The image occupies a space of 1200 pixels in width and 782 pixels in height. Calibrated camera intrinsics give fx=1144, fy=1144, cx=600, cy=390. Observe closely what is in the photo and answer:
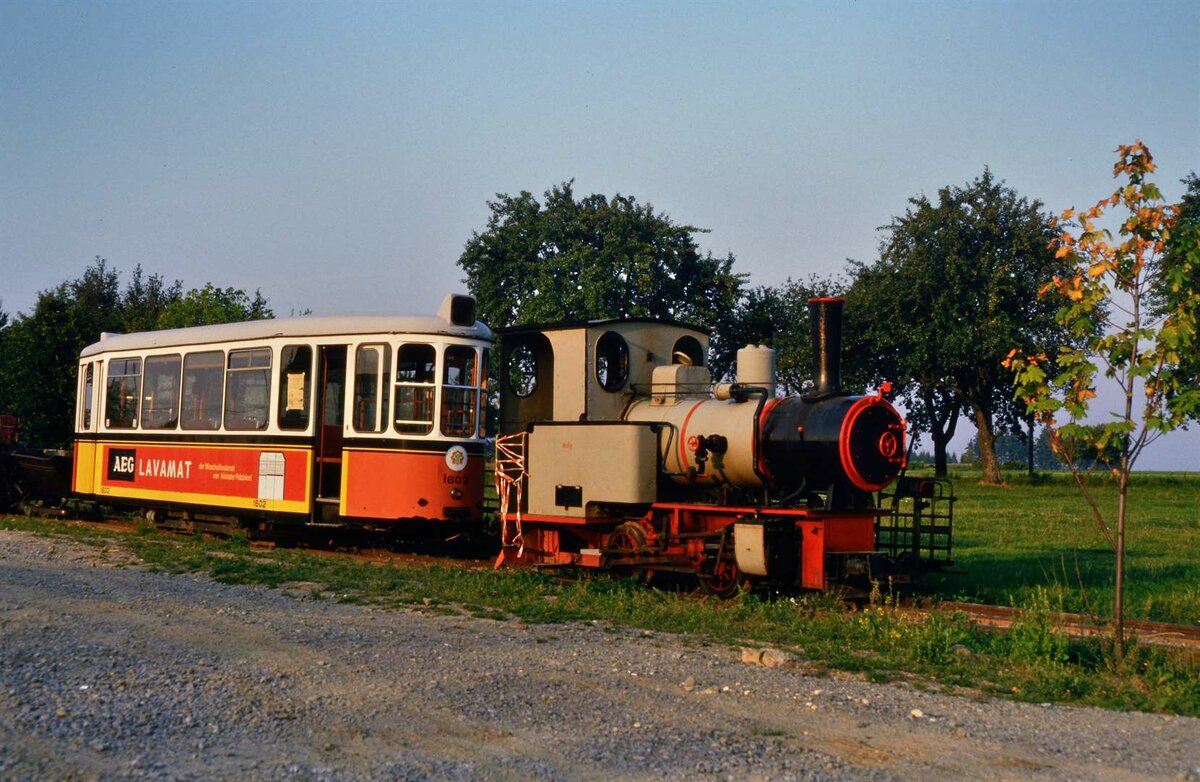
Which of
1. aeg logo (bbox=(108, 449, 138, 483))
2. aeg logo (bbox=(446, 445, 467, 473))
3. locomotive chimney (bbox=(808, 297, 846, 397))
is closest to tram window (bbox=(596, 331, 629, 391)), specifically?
locomotive chimney (bbox=(808, 297, 846, 397))

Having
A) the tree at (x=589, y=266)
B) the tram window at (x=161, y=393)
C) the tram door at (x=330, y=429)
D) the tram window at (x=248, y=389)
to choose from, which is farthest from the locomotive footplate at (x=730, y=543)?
the tree at (x=589, y=266)

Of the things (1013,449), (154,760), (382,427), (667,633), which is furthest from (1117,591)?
(1013,449)

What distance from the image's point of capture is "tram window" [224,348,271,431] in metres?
15.3

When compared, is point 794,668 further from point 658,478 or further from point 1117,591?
point 658,478

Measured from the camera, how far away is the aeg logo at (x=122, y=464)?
58.2 feet

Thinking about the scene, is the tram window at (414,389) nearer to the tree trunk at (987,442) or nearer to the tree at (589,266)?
the tree at (589,266)

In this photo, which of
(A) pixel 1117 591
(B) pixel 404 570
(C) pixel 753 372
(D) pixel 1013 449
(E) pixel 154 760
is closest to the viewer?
(E) pixel 154 760

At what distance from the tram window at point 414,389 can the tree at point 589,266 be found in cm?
2303

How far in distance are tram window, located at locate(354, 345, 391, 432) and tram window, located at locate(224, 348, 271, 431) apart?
1.54 metres

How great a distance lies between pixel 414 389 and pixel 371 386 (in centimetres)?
58

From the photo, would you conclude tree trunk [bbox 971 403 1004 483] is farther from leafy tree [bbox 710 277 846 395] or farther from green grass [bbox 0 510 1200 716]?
green grass [bbox 0 510 1200 716]

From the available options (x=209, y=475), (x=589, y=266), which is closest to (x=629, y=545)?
(x=209, y=475)

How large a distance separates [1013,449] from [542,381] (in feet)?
535

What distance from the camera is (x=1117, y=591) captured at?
8.40 m
